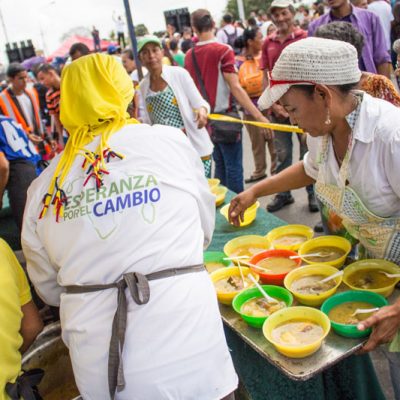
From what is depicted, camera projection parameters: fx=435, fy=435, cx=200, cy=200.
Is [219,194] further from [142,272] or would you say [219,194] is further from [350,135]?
[142,272]

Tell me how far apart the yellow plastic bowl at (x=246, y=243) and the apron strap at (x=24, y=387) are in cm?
99

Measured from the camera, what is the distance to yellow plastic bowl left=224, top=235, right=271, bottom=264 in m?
2.09

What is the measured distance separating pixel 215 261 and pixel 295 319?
0.64 m

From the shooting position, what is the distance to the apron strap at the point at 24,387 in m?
1.34

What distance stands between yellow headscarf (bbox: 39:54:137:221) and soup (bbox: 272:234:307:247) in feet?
3.19

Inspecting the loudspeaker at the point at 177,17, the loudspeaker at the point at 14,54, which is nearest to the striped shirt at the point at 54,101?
the loudspeaker at the point at 177,17

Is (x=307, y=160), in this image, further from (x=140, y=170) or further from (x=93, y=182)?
(x=93, y=182)

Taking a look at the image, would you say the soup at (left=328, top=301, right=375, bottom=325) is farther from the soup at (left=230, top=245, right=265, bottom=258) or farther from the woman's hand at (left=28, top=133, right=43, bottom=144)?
the woman's hand at (left=28, top=133, right=43, bottom=144)

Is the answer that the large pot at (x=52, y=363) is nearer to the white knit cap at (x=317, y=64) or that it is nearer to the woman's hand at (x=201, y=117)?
the white knit cap at (x=317, y=64)

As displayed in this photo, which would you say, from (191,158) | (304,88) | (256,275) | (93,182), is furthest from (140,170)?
(256,275)

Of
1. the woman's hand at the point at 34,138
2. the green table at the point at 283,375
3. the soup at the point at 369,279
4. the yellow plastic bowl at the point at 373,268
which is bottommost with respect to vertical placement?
the green table at the point at 283,375

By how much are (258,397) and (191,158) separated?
3.25 feet

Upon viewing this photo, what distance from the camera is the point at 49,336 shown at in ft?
6.26

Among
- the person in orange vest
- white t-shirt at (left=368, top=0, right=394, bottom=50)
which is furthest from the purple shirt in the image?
the person in orange vest
